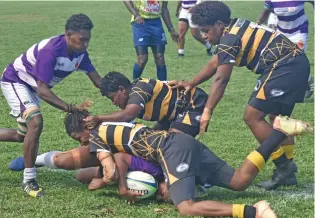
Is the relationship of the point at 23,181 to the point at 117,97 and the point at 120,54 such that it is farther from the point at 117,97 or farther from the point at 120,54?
the point at 120,54

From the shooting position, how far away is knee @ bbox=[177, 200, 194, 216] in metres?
5.39

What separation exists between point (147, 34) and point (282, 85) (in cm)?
563

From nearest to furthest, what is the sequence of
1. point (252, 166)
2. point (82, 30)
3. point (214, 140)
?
1. point (252, 166)
2. point (82, 30)
3. point (214, 140)

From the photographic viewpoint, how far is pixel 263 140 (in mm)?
6414

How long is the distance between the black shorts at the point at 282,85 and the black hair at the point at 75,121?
5.39 ft

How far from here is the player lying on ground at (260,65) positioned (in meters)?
6.20

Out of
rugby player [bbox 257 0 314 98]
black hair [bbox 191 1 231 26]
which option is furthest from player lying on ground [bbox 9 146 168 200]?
rugby player [bbox 257 0 314 98]

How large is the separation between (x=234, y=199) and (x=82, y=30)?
216 cm

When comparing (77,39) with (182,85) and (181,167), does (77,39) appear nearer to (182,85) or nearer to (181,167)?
(182,85)

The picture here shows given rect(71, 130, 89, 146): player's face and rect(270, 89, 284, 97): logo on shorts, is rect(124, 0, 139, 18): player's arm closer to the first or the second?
rect(71, 130, 89, 146): player's face

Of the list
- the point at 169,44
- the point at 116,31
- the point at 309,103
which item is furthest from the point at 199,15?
the point at 116,31

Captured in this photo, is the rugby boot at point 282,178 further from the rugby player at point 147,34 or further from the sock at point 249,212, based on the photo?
the rugby player at point 147,34

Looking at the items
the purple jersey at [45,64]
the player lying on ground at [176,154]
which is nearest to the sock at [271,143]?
the player lying on ground at [176,154]

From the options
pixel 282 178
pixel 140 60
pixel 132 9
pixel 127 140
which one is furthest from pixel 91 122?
pixel 132 9
